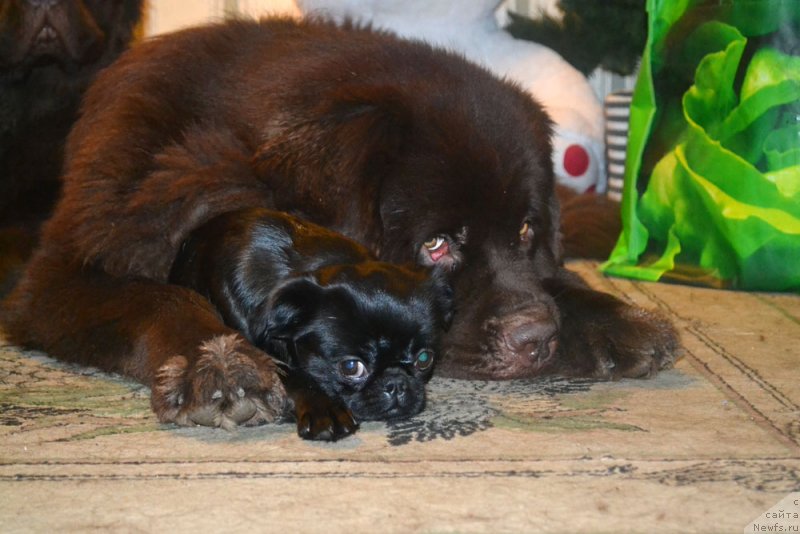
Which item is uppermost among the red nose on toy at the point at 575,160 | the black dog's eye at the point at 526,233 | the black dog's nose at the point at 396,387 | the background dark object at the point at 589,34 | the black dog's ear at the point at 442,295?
the background dark object at the point at 589,34

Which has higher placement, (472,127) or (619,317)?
(472,127)

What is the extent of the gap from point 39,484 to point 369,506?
508 millimetres

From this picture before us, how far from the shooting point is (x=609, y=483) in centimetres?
149

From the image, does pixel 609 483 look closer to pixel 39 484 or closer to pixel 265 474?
pixel 265 474

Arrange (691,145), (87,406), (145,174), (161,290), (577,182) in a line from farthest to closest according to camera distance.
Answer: (577,182) → (691,145) → (145,174) → (161,290) → (87,406)

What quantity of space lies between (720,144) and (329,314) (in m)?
1.61

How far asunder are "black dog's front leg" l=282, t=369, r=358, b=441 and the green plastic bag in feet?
5.25

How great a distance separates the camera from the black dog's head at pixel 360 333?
182 cm

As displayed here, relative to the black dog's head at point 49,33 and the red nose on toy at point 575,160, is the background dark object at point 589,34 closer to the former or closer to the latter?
the red nose on toy at point 575,160


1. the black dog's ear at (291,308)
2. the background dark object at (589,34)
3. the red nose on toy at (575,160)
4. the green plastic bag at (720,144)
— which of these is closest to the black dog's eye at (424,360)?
the black dog's ear at (291,308)

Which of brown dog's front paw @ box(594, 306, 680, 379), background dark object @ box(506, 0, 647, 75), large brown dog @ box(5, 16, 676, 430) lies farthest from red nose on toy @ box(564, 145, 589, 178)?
brown dog's front paw @ box(594, 306, 680, 379)

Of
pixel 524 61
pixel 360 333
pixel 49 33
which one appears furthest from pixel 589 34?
pixel 360 333

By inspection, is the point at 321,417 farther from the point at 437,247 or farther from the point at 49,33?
the point at 49,33

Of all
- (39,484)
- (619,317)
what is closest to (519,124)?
(619,317)
